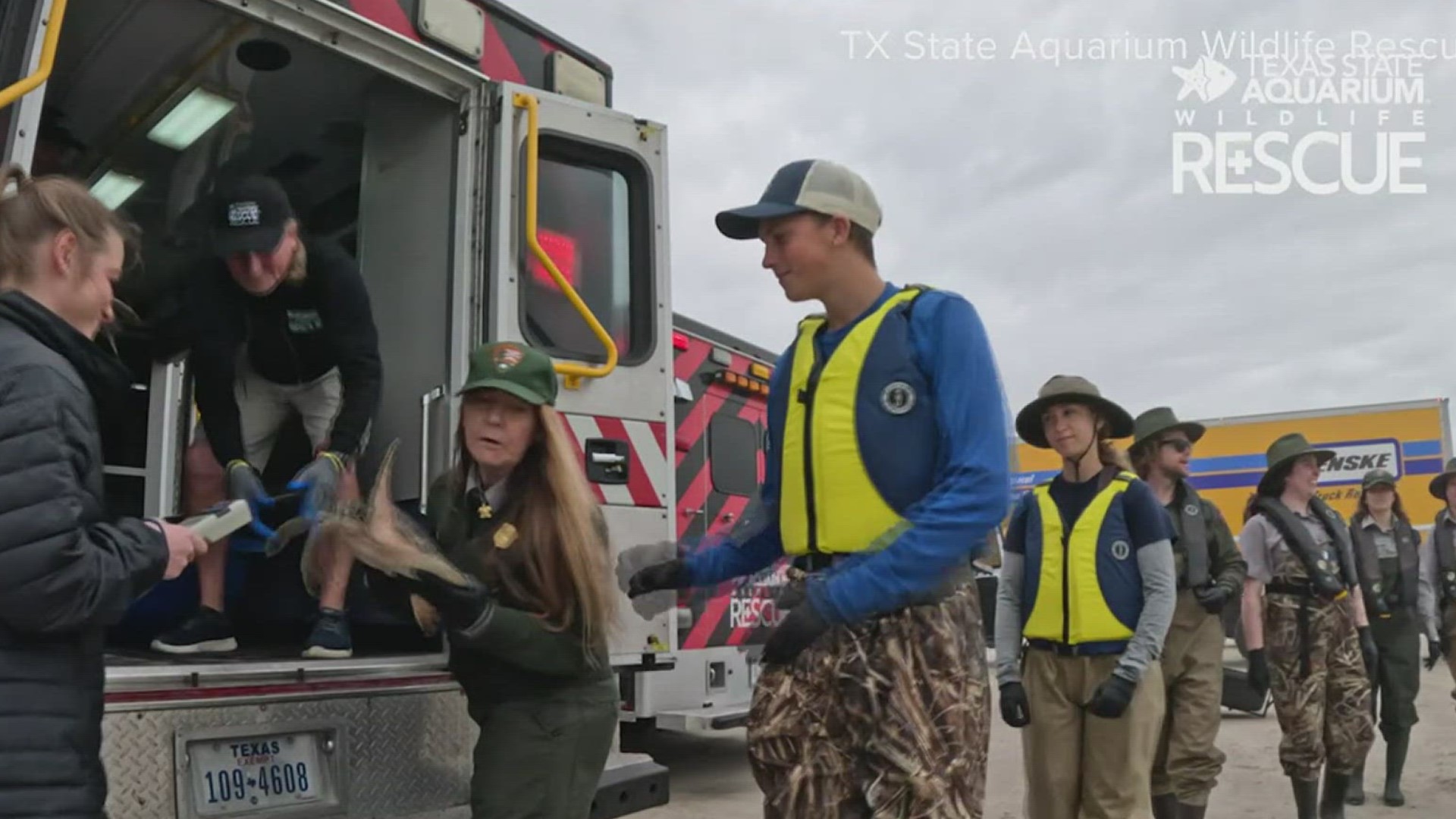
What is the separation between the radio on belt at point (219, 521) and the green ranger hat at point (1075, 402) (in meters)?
2.69

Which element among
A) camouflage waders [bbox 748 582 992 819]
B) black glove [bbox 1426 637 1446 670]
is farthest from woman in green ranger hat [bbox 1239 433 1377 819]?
camouflage waders [bbox 748 582 992 819]

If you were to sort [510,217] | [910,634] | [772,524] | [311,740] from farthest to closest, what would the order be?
[510,217], [311,740], [772,524], [910,634]

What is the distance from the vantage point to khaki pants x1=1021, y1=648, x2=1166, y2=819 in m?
3.79

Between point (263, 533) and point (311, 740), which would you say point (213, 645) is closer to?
point (263, 533)

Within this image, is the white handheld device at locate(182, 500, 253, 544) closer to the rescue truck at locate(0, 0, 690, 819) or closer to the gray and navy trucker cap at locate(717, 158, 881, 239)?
the rescue truck at locate(0, 0, 690, 819)

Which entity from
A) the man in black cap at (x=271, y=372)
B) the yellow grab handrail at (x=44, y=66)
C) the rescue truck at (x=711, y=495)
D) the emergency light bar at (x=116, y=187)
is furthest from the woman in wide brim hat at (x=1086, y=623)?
the emergency light bar at (x=116, y=187)

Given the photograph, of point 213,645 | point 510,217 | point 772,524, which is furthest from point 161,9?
point 772,524

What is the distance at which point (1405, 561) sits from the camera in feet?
21.5

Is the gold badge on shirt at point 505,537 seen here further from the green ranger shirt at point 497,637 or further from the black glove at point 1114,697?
the black glove at point 1114,697

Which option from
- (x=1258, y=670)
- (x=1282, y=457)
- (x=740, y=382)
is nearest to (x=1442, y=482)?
(x=1282, y=457)

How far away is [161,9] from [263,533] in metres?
1.91

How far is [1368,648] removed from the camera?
586 cm

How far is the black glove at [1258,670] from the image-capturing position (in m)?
5.52

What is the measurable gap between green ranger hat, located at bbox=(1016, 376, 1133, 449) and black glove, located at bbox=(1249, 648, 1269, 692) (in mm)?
1883
